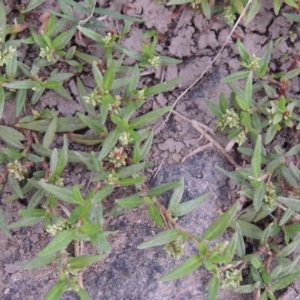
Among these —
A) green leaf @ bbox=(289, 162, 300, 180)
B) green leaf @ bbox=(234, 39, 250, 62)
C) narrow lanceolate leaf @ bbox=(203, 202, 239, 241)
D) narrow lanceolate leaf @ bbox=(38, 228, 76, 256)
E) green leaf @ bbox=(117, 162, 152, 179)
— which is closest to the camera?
narrow lanceolate leaf @ bbox=(38, 228, 76, 256)

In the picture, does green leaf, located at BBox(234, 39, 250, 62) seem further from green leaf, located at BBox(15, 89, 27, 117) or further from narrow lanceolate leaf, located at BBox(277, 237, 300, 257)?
green leaf, located at BBox(15, 89, 27, 117)

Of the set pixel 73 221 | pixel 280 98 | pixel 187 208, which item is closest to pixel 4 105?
pixel 73 221

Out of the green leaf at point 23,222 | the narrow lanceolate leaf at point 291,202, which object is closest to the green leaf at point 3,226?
the green leaf at point 23,222

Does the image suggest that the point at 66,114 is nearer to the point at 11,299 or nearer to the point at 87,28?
the point at 87,28

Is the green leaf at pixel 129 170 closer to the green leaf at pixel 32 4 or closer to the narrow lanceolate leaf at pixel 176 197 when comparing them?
the narrow lanceolate leaf at pixel 176 197

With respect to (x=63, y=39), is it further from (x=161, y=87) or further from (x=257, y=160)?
(x=257, y=160)

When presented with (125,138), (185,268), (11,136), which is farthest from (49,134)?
(185,268)

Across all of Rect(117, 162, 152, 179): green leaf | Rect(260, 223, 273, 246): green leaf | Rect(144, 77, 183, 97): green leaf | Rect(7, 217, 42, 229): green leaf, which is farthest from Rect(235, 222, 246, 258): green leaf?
Rect(7, 217, 42, 229): green leaf
